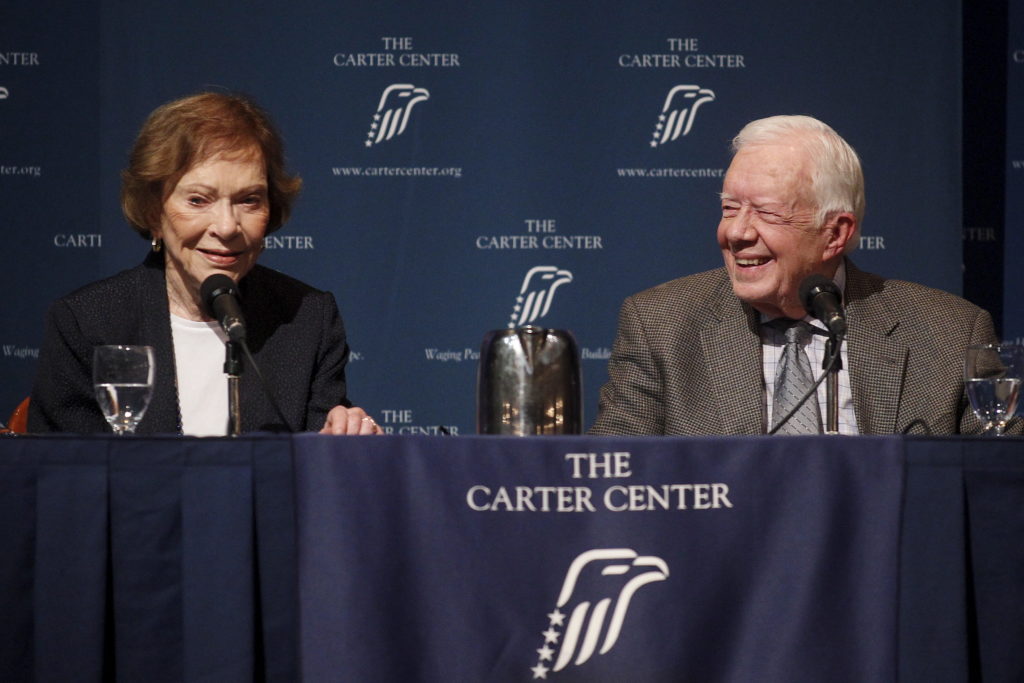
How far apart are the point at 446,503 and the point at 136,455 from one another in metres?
0.43

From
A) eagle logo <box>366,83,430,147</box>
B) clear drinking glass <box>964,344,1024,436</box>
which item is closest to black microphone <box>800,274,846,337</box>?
clear drinking glass <box>964,344,1024,436</box>

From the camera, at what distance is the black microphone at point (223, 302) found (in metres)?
1.93

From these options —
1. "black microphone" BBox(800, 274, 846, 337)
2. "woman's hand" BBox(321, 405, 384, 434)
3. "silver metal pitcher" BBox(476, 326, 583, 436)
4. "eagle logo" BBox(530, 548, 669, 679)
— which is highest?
"black microphone" BBox(800, 274, 846, 337)

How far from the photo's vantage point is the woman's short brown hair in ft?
8.72

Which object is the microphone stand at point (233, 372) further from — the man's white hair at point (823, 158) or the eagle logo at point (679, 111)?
the eagle logo at point (679, 111)

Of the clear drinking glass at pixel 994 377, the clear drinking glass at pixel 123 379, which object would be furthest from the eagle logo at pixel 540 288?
the clear drinking glass at pixel 123 379

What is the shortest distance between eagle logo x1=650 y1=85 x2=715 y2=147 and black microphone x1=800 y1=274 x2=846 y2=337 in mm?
2381

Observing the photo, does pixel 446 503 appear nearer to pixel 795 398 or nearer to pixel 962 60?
pixel 795 398

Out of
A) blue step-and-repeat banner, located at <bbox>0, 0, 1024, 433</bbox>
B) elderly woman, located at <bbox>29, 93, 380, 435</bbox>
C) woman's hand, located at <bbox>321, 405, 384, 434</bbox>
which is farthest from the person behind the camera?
blue step-and-repeat banner, located at <bbox>0, 0, 1024, 433</bbox>

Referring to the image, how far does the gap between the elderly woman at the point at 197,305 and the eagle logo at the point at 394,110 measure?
1.56 m

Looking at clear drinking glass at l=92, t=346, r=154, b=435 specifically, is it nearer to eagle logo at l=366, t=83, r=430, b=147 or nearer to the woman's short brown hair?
the woman's short brown hair

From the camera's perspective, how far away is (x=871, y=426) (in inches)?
98.6

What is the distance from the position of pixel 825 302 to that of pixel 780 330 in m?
0.66

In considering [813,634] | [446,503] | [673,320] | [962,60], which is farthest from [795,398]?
[962,60]
